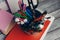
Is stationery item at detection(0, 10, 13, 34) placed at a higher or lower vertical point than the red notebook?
higher

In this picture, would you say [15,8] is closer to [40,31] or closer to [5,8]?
[5,8]

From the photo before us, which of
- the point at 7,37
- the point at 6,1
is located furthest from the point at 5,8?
the point at 7,37

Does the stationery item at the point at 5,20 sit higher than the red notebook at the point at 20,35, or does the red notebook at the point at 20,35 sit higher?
the stationery item at the point at 5,20

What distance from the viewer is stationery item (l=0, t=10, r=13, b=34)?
41.8 inches

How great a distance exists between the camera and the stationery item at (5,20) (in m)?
1.06

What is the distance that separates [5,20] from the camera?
42.6 inches

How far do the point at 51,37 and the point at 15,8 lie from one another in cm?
33

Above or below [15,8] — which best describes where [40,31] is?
below

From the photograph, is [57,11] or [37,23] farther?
[57,11]

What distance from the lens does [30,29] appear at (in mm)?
988

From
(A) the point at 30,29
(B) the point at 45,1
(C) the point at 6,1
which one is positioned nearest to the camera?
(A) the point at 30,29

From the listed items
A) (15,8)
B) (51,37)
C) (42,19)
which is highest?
(15,8)

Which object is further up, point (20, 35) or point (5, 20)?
point (5, 20)

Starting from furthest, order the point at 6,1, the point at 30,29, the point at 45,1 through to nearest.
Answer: the point at 45,1 < the point at 6,1 < the point at 30,29
